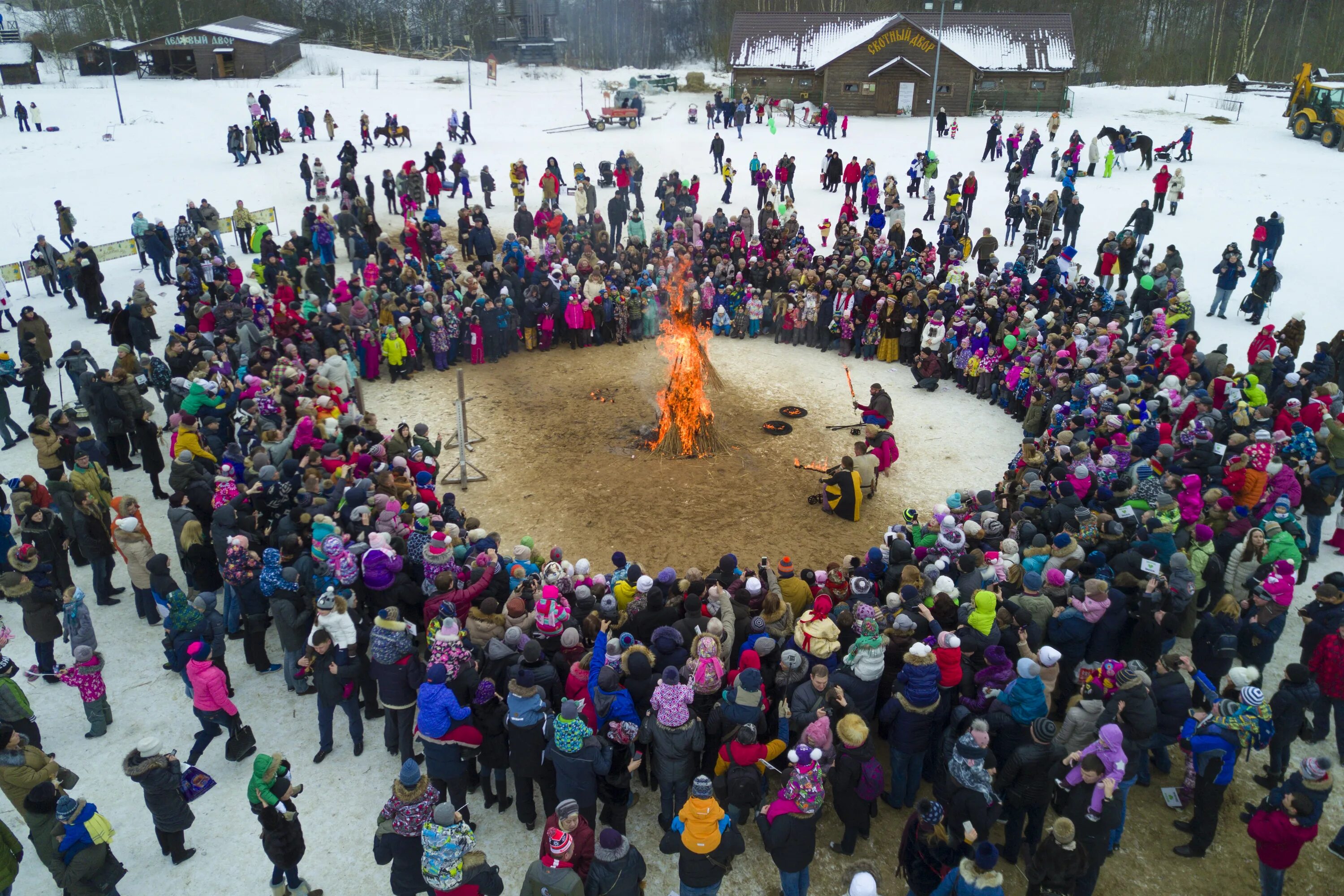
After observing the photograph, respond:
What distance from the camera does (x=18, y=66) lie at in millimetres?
41000

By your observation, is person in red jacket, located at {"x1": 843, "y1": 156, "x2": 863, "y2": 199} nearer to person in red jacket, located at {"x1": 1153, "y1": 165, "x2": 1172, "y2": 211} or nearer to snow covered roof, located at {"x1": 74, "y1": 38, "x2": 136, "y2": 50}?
person in red jacket, located at {"x1": 1153, "y1": 165, "x2": 1172, "y2": 211}

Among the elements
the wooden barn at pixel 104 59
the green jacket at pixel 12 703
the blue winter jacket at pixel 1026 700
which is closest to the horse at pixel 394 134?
the wooden barn at pixel 104 59

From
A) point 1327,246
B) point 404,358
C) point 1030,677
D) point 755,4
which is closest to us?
point 1030,677

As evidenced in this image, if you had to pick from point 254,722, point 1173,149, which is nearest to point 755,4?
point 1173,149

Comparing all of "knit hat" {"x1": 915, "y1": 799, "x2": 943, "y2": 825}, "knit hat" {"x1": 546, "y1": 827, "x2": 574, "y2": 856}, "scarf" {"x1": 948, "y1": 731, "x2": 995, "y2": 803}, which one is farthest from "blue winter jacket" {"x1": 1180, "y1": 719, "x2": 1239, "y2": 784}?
"knit hat" {"x1": 546, "y1": 827, "x2": 574, "y2": 856}

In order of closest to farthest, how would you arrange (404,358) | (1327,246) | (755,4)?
(404,358) < (1327,246) < (755,4)

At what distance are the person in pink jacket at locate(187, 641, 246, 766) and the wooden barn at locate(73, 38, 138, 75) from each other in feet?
154

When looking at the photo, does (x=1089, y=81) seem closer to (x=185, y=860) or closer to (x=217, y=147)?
(x=217, y=147)

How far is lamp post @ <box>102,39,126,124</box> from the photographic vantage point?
36875 millimetres

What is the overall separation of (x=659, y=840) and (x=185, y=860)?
413cm

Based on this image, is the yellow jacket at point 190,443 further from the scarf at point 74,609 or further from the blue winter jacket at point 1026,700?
the blue winter jacket at point 1026,700

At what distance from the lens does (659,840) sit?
7.93 m

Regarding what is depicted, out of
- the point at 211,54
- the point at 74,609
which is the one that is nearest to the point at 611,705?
the point at 74,609

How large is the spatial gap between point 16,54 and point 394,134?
2362 cm
